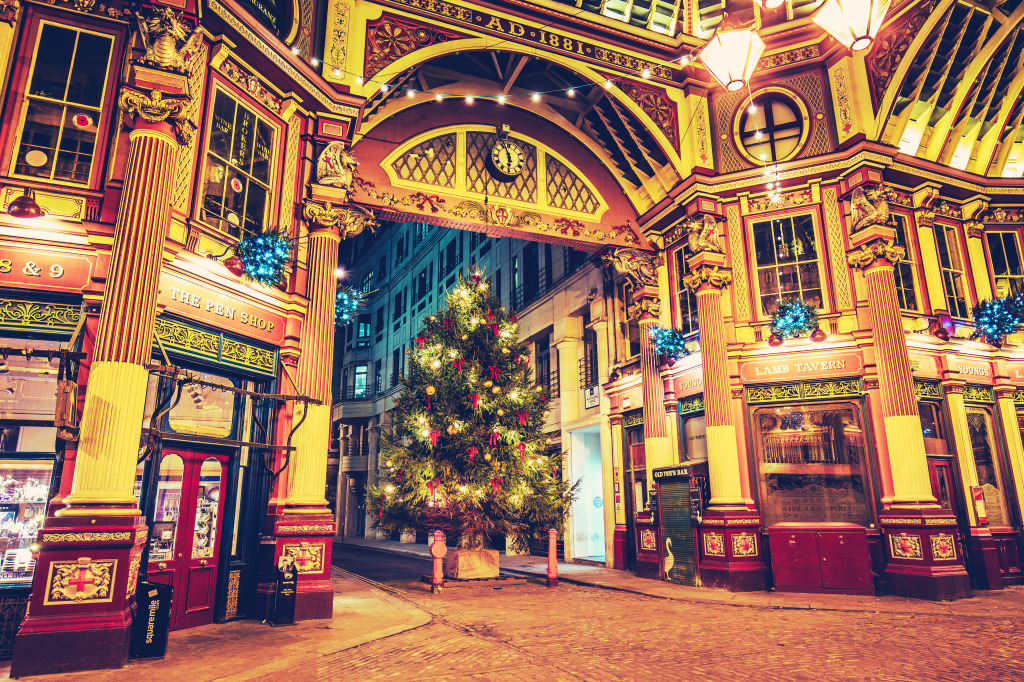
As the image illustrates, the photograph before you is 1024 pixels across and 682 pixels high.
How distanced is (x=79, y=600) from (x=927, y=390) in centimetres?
1622

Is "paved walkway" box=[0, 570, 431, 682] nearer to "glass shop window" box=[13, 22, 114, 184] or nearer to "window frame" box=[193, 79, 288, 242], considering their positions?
"window frame" box=[193, 79, 288, 242]

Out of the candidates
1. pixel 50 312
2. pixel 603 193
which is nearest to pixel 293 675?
pixel 50 312

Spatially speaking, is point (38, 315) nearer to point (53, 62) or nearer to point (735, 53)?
point (53, 62)

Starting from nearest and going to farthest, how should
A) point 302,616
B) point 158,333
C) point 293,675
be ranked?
point 293,675, point 158,333, point 302,616

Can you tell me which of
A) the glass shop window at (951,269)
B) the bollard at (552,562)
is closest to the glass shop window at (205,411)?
the bollard at (552,562)

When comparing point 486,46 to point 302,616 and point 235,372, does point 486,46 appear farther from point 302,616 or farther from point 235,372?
point 302,616

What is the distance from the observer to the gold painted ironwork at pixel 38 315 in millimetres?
7875

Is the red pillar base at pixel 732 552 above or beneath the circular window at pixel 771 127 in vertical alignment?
beneath

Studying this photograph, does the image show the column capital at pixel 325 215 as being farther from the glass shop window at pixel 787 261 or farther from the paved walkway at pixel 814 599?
the glass shop window at pixel 787 261

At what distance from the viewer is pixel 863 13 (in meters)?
6.16

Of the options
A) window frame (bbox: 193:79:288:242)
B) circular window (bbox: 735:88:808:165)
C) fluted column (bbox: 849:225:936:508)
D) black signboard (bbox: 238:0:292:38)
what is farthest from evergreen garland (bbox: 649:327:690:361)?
black signboard (bbox: 238:0:292:38)

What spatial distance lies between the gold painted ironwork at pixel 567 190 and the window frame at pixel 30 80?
32.2 ft

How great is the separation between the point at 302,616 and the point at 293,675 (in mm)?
3233

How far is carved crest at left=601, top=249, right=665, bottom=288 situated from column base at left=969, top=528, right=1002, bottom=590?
9180mm
